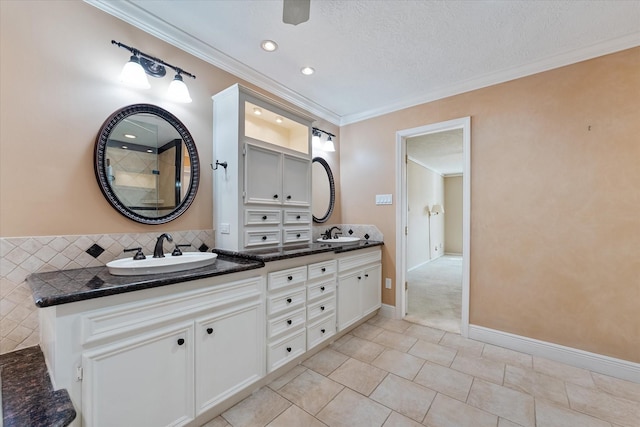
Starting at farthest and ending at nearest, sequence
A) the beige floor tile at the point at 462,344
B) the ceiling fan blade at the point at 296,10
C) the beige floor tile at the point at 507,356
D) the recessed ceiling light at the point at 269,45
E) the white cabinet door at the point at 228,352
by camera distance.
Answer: the beige floor tile at the point at 462,344 → the beige floor tile at the point at 507,356 → the recessed ceiling light at the point at 269,45 → the white cabinet door at the point at 228,352 → the ceiling fan blade at the point at 296,10

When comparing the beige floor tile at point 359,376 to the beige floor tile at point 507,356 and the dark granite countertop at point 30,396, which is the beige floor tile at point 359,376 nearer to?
the beige floor tile at point 507,356

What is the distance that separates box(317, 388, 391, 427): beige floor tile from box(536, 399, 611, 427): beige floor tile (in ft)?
3.02

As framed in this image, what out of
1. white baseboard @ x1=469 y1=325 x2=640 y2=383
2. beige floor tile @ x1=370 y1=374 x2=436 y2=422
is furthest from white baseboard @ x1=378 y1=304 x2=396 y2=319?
beige floor tile @ x1=370 y1=374 x2=436 y2=422

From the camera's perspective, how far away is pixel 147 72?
69.4 inches

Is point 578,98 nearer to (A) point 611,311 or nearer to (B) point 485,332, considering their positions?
(A) point 611,311

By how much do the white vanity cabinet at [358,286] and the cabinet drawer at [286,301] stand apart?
1.80 ft

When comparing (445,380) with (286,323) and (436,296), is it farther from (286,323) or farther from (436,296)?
(436,296)

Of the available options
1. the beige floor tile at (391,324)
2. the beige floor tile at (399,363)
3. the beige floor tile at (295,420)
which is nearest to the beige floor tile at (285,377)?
the beige floor tile at (295,420)

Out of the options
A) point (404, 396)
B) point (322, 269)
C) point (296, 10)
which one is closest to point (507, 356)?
point (404, 396)

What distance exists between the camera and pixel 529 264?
2.30 metres

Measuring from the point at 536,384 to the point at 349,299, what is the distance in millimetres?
1523

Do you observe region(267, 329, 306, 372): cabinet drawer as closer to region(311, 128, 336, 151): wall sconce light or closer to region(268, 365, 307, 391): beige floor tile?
region(268, 365, 307, 391): beige floor tile

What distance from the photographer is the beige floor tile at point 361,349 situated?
7.30 feet

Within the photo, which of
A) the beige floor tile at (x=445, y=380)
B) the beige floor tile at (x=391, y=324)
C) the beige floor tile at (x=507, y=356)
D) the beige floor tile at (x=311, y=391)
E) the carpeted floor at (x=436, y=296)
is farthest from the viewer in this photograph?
the carpeted floor at (x=436, y=296)
